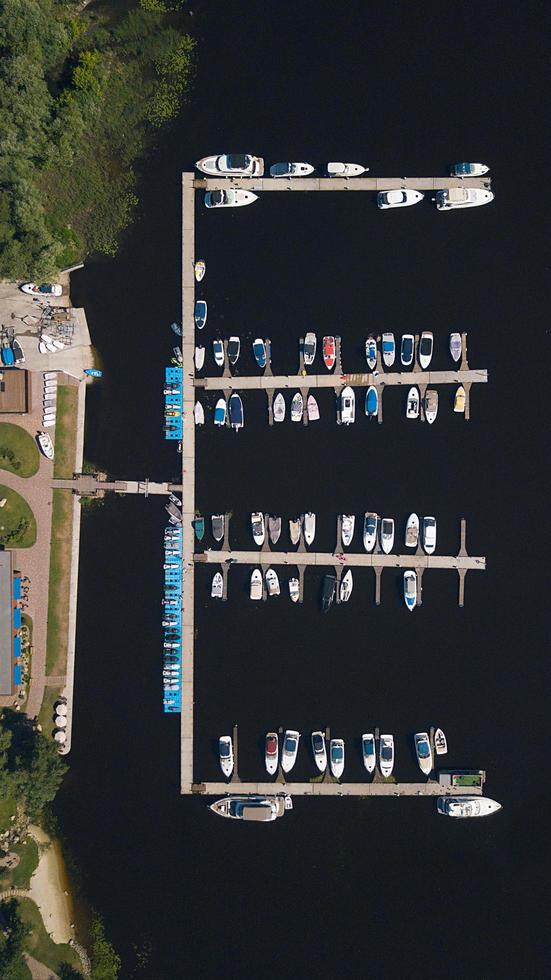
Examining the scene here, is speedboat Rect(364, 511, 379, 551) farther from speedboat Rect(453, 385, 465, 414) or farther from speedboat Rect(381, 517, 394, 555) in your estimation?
speedboat Rect(453, 385, 465, 414)

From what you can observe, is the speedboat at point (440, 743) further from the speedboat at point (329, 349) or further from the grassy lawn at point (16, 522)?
the grassy lawn at point (16, 522)

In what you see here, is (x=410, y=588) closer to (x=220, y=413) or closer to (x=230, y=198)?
(x=220, y=413)

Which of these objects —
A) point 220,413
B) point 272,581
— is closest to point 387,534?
point 272,581

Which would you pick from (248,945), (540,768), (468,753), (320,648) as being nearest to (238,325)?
(320,648)

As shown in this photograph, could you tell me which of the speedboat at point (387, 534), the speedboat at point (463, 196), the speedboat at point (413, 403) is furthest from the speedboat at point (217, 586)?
the speedboat at point (463, 196)

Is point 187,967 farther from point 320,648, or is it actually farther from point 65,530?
point 65,530
